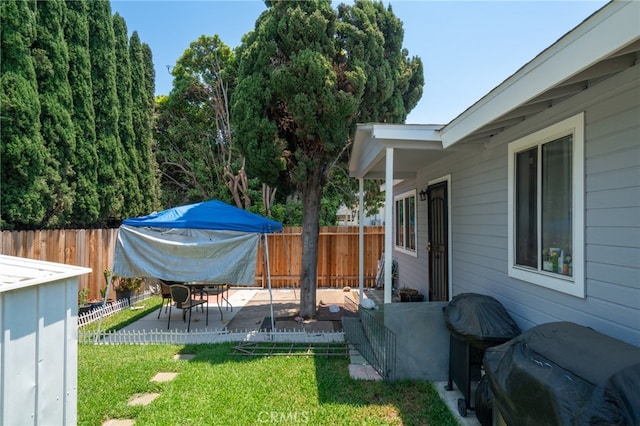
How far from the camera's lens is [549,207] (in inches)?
129

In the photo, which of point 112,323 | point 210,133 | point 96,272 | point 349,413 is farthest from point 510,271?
point 210,133

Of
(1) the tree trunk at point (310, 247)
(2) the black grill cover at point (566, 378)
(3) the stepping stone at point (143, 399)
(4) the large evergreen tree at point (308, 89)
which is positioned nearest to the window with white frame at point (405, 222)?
(4) the large evergreen tree at point (308, 89)

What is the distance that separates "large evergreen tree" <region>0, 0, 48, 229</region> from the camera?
599 cm

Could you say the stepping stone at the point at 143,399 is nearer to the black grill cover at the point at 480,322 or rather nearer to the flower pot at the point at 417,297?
the black grill cover at the point at 480,322

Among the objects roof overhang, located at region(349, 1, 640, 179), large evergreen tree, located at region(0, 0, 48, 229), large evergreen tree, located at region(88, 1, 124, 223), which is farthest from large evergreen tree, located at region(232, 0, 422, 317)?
large evergreen tree, located at region(88, 1, 124, 223)

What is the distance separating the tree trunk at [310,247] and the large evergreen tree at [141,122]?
5.96 metres

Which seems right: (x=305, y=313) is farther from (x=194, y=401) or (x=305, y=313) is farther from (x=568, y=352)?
(x=568, y=352)

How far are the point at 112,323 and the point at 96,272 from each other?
189 centimetres

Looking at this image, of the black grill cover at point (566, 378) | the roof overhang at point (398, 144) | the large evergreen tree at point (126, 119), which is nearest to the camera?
the black grill cover at point (566, 378)

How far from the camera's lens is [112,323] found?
6598mm

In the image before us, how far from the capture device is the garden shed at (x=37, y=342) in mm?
1706

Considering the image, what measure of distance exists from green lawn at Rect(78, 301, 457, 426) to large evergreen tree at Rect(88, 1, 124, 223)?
4923 millimetres

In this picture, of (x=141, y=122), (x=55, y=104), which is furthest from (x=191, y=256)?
(x=141, y=122)

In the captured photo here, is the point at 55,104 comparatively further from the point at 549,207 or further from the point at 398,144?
the point at 549,207
